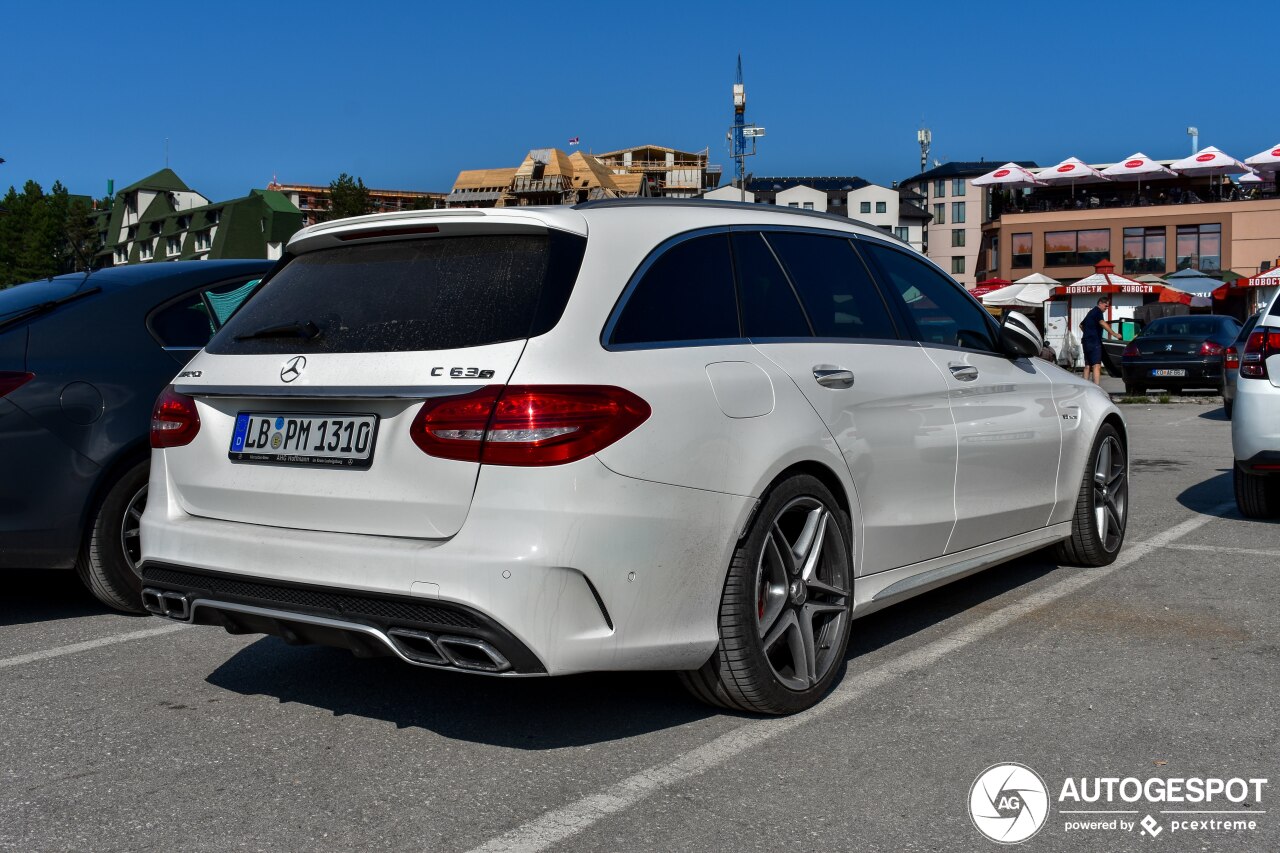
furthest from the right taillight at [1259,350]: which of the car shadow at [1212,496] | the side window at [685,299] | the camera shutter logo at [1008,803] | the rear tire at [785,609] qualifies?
the camera shutter logo at [1008,803]


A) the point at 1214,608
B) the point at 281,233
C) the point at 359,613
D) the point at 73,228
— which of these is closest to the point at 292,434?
the point at 359,613

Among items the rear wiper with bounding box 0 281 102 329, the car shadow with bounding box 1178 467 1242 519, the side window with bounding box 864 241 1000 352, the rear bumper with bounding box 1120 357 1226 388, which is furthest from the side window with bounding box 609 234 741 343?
the rear bumper with bounding box 1120 357 1226 388

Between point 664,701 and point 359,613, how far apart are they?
118 centimetres

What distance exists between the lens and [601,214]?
3.91 meters

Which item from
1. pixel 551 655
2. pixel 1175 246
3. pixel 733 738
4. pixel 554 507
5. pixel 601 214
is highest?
pixel 1175 246

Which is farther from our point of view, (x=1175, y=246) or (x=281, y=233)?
(x=281, y=233)

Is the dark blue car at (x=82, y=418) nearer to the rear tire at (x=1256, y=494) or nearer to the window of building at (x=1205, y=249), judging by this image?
the rear tire at (x=1256, y=494)

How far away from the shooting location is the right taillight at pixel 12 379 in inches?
205

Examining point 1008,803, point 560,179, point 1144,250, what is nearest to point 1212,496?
point 1008,803

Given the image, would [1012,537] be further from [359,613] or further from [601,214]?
[359,613]

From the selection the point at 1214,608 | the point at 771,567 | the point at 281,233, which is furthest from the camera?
the point at 281,233

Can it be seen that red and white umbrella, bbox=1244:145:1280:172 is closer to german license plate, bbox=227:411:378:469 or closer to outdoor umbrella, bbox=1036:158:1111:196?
outdoor umbrella, bbox=1036:158:1111:196

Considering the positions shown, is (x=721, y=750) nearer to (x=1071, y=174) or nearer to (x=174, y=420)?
(x=174, y=420)

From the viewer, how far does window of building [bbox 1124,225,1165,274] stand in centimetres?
7209
